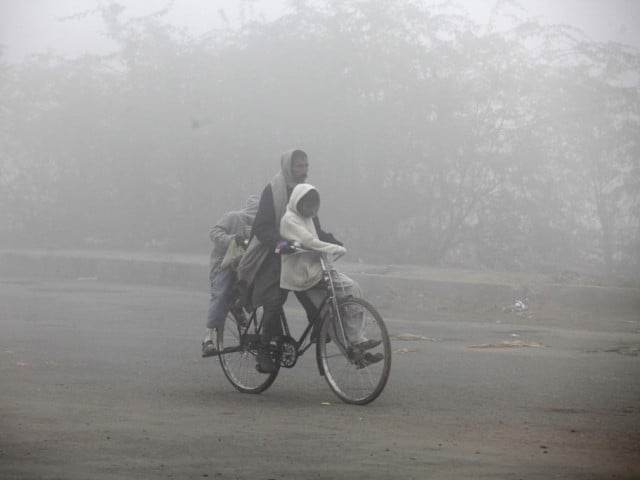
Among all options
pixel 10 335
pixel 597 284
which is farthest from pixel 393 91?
pixel 10 335

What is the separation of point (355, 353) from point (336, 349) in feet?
1.34

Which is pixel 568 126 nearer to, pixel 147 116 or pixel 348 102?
pixel 348 102

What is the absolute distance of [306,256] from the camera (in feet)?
28.6

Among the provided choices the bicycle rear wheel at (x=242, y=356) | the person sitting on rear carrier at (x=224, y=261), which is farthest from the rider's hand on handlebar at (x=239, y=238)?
the bicycle rear wheel at (x=242, y=356)

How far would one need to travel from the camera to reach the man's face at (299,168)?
29.5 feet

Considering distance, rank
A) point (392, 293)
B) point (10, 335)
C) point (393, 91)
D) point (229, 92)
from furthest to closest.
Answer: point (229, 92)
point (393, 91)
point (392, 293)
point (10, 335)

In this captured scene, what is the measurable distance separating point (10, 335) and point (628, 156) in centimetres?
1040

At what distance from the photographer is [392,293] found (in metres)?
16.9

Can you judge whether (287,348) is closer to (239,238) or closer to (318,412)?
(318,412)

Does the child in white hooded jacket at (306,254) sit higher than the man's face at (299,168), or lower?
lower

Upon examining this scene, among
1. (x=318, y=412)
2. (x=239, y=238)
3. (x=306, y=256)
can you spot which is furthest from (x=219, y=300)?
(x=318, y=412)

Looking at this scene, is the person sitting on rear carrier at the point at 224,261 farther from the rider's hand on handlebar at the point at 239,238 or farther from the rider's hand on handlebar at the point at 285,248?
the rider's hand on handlebar at the point at 285,248

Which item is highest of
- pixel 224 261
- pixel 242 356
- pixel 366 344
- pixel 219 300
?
pixel 224 261

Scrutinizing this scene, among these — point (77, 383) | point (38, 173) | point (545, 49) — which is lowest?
point (77, 383)
